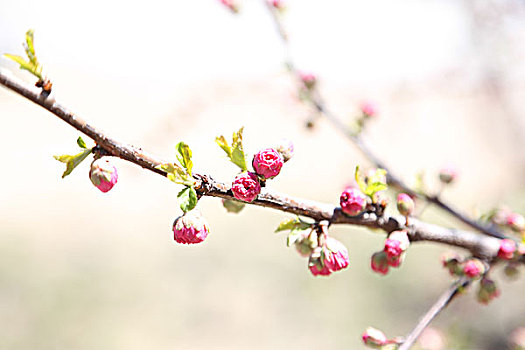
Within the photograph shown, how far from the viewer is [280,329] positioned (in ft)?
15.1

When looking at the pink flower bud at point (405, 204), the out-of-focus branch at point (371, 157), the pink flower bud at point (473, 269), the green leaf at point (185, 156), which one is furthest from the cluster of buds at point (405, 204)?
the green leaf at point (185, 156)

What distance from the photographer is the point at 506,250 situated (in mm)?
1036

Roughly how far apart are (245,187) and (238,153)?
0.27 ft

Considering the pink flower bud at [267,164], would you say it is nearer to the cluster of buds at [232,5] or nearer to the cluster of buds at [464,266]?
the cluster of buds at [464,266]

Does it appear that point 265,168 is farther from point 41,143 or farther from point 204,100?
point 41,143

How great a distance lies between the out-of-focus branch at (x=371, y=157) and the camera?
1.22m

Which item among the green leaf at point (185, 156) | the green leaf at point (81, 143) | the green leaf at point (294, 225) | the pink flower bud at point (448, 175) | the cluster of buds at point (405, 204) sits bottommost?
the green leaf at point (81, 143)

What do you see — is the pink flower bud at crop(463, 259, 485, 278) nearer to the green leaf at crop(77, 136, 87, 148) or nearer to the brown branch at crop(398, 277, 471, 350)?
the brown branch at crop(398, 277, 471, 350)

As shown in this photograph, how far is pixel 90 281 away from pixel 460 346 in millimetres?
4481

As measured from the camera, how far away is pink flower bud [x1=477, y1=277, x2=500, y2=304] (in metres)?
1.14

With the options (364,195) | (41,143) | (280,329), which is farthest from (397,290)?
(41,143)

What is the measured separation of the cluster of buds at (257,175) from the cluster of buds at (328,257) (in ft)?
0.54

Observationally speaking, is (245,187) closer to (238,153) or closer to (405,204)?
(238,153)

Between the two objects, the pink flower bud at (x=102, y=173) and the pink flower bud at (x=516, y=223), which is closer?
the pink flower bud at (x=102, y=173)
